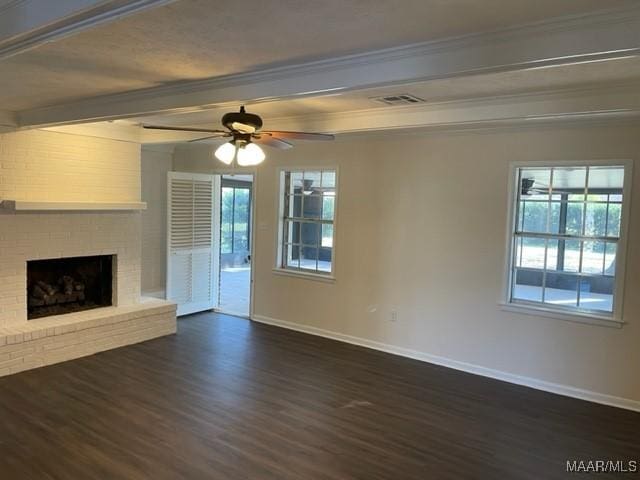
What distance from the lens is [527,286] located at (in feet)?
15.6

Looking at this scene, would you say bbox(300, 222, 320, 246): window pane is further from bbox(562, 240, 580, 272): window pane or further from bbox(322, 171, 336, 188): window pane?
bbox(562, 240, 580, 272): window pane

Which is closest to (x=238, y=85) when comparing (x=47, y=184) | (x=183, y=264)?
(x=47, y=184)

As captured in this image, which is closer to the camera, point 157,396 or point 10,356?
point 157,396

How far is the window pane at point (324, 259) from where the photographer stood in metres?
6.18

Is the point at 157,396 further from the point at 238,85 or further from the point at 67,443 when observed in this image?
the point at 238,85

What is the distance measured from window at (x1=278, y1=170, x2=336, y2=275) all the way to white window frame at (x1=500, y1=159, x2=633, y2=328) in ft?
6.92

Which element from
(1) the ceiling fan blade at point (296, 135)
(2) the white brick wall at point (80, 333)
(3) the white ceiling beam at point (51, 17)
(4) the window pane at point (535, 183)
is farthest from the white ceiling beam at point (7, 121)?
(4) the window pane at point (535, 183)

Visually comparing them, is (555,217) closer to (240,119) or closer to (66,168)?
(240,119)

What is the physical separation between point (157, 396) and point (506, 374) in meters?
3.26

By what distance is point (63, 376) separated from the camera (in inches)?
176

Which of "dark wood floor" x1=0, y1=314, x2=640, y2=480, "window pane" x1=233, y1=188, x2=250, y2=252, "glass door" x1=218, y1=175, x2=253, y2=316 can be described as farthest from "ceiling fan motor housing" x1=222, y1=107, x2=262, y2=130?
"window pane" x1=233, y1=188, x2=250, y2=252

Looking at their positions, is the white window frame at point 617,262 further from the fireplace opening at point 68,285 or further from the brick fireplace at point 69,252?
the fireplace opening at point 68,285

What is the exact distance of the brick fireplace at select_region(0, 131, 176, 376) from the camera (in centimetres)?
473

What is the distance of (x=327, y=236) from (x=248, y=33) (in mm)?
4043
